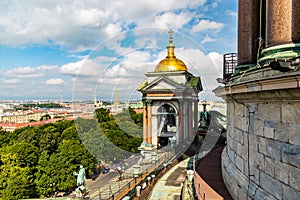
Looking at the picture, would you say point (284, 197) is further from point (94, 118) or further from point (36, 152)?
point (94, 118)

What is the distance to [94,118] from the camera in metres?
34.9

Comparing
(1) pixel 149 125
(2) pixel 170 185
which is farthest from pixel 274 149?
(1) pixel 149 125

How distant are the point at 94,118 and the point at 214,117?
18.1 m

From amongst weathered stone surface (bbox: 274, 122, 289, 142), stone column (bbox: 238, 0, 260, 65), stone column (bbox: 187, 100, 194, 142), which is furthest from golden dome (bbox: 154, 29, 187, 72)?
weathered stone surface (bbox: 274, 122, 289, 142)

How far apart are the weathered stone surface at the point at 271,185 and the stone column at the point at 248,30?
12.0 feet

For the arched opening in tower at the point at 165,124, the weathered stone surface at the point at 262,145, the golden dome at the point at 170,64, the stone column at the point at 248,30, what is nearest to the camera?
the weathered stone surface at the point at 262,145

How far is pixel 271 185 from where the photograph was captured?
411cm

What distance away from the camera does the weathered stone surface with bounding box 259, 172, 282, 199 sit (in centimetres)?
392

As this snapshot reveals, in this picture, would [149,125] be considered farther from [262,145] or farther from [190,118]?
[262,145]

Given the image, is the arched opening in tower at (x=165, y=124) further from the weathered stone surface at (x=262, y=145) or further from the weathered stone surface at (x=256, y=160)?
the weathered stone surface at (x=262, y=145)

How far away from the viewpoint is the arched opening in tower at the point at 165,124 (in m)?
23.5

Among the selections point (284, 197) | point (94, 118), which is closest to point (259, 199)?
point (284, 197)

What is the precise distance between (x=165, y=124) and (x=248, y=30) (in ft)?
60.5

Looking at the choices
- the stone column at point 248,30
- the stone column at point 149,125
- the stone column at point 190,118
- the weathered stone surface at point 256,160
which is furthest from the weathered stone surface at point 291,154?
the stone column at point 149,125
